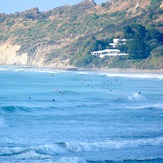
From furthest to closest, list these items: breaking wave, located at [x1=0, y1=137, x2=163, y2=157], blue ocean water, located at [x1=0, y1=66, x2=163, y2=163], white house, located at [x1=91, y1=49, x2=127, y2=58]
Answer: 1. white house, located at [x1=91, y1=49, x2=127, y2=58]
2. breaking wave, located at [x1=0, y1=137, x2=163, y2=157]
3. blue ocean water, located at [x1=0, y1=66, x2=163, y2=163]

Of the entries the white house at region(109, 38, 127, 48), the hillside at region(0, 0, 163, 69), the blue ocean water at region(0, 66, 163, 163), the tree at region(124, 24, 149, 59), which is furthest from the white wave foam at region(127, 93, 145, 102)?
the white house at region(109, 38, 127, 48)

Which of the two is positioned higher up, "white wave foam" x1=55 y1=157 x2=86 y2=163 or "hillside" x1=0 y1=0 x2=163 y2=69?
"hillside" x1=0 y1=0 x2=163 y2=69

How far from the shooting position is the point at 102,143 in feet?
98.8

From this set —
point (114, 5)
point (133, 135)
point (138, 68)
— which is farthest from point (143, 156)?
point (114, 5)

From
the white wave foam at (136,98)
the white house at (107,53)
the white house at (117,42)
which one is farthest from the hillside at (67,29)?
the white wave foam at (136,98)

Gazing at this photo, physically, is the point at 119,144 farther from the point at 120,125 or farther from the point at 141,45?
the point at 141,45

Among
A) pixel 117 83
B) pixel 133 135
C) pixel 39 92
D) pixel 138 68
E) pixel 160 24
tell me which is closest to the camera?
pixel 133 135

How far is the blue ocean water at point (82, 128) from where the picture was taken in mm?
27891

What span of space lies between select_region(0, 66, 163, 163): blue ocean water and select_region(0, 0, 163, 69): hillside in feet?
197

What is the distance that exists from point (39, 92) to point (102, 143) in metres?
35.1

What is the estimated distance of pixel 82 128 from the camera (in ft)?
115

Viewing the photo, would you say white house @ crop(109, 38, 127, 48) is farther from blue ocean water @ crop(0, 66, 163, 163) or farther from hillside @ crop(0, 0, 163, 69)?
blue ocean water @ crop(0, 66, 163, 163)

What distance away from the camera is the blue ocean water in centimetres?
2789

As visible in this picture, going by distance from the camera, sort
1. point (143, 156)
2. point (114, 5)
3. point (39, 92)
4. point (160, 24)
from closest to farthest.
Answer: point (143, 156)
point (39, 92)
point (160, 24)
point (114, 5)
